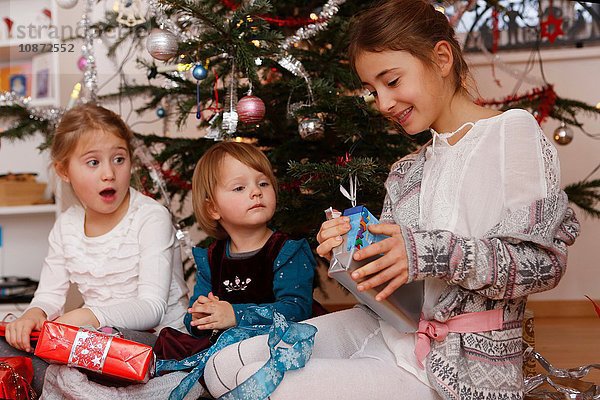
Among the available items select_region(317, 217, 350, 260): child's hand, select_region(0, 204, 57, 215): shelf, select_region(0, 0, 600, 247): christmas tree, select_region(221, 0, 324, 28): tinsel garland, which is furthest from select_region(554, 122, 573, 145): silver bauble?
select_region(0, 204, 57, 215): shelf

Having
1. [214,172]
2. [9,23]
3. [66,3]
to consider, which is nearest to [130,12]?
[66,3]

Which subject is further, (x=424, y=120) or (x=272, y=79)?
(x=272, y=79)

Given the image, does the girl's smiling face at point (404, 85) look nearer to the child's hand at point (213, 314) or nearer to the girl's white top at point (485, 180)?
the girl's white top at point (485, 180)

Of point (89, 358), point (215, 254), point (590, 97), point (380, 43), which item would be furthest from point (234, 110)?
point (590, 97)

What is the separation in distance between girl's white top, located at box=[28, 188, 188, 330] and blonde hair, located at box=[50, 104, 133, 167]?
154 millimetres

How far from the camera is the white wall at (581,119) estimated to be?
2.73 m

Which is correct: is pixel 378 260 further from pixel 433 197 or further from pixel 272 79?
pixel 272 79

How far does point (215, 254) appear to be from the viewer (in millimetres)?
1603

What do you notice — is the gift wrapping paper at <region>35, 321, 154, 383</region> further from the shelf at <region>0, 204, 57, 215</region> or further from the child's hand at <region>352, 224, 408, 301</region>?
the shelf at <region>0, 204, 57, 215</region>

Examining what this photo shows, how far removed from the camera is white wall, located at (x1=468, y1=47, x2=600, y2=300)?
2.73 metres

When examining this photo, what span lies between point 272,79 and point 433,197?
2.93ft

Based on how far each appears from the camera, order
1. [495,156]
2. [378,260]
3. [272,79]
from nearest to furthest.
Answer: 1. [378,260]
2. [495,156]
3. [272,79]

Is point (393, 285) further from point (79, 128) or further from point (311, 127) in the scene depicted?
point (79, 128)

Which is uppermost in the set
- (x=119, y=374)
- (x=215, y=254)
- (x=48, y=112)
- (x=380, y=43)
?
(x=380, y=43)
